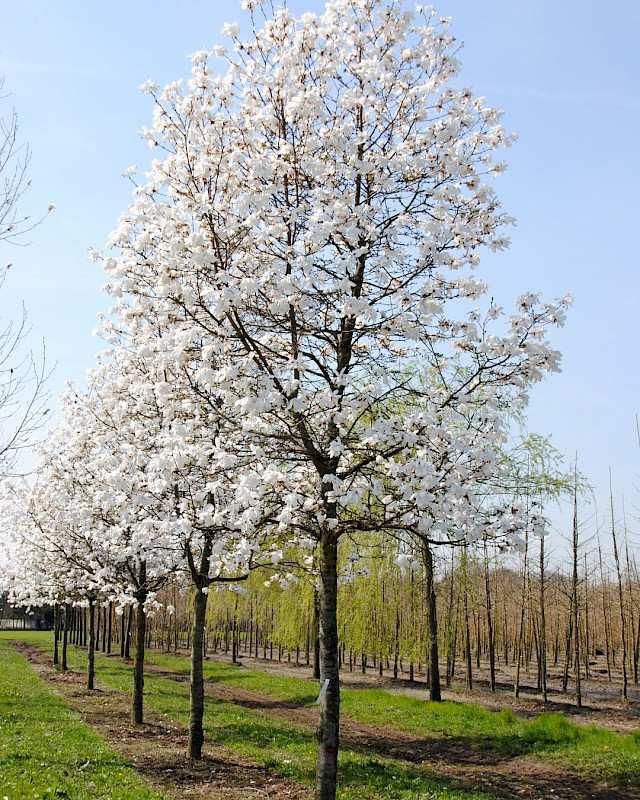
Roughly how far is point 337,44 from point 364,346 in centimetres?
343

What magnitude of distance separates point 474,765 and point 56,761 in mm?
7875

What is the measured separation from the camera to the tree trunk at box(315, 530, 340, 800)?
7875mm

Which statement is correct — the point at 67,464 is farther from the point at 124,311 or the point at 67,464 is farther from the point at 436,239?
the point at 436,239

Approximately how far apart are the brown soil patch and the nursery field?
26mm

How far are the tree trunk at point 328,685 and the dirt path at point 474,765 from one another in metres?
5.18

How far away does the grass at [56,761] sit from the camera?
920 centimetres

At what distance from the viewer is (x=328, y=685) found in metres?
8.10

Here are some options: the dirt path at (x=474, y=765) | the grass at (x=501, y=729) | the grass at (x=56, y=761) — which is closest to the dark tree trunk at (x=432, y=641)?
the grass at (x=501, y=729)

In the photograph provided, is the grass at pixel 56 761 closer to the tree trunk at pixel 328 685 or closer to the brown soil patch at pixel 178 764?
the brown soil patch at pixel 178 764

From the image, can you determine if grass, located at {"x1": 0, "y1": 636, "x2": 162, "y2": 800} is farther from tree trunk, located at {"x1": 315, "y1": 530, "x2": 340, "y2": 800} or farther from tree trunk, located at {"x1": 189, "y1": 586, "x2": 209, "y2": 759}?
tree trunk, located at {"x1": 315, "y1": 530, "x2": 340, "y2": 800}

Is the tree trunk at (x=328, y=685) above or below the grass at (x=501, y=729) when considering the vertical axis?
above

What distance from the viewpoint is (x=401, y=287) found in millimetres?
8055

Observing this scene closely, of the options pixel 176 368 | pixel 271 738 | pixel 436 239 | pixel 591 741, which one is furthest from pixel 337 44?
A: pixel 591 741

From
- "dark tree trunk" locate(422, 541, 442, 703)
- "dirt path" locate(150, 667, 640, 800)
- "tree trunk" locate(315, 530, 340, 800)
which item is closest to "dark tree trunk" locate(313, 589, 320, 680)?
"dark tree trunk" locate(422, 541, 442, 703)
